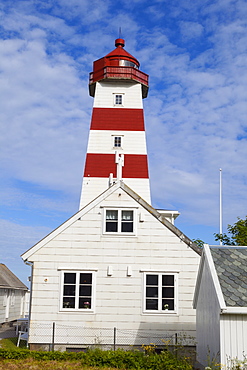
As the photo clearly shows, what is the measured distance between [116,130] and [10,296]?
1525 cm

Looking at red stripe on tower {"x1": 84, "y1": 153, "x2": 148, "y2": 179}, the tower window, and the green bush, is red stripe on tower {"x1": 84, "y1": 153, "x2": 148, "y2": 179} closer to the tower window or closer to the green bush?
the tower window

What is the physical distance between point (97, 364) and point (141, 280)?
4379 mm

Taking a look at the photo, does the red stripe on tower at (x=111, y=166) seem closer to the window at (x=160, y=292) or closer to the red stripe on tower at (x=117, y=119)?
the red stripe on tower at (x=117, y=119)

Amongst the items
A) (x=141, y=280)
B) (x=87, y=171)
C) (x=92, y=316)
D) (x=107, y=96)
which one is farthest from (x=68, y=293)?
(x=107, y=96)

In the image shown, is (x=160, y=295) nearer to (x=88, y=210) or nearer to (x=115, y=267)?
(x=115, y=267)

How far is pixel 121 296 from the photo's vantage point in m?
18.5

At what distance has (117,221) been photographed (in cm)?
1911

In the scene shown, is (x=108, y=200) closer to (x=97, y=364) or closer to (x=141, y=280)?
(x=141, y=280)

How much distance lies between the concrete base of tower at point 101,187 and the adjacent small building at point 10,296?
9.24m

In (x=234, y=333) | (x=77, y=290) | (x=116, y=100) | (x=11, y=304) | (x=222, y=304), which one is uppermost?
(x=116, y=100)

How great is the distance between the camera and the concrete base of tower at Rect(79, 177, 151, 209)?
88.3 ft

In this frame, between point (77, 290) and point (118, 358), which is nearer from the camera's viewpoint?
point (118, 358)

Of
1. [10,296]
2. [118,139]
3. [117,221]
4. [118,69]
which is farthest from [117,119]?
[10,296]

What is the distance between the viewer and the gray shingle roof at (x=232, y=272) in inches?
446
